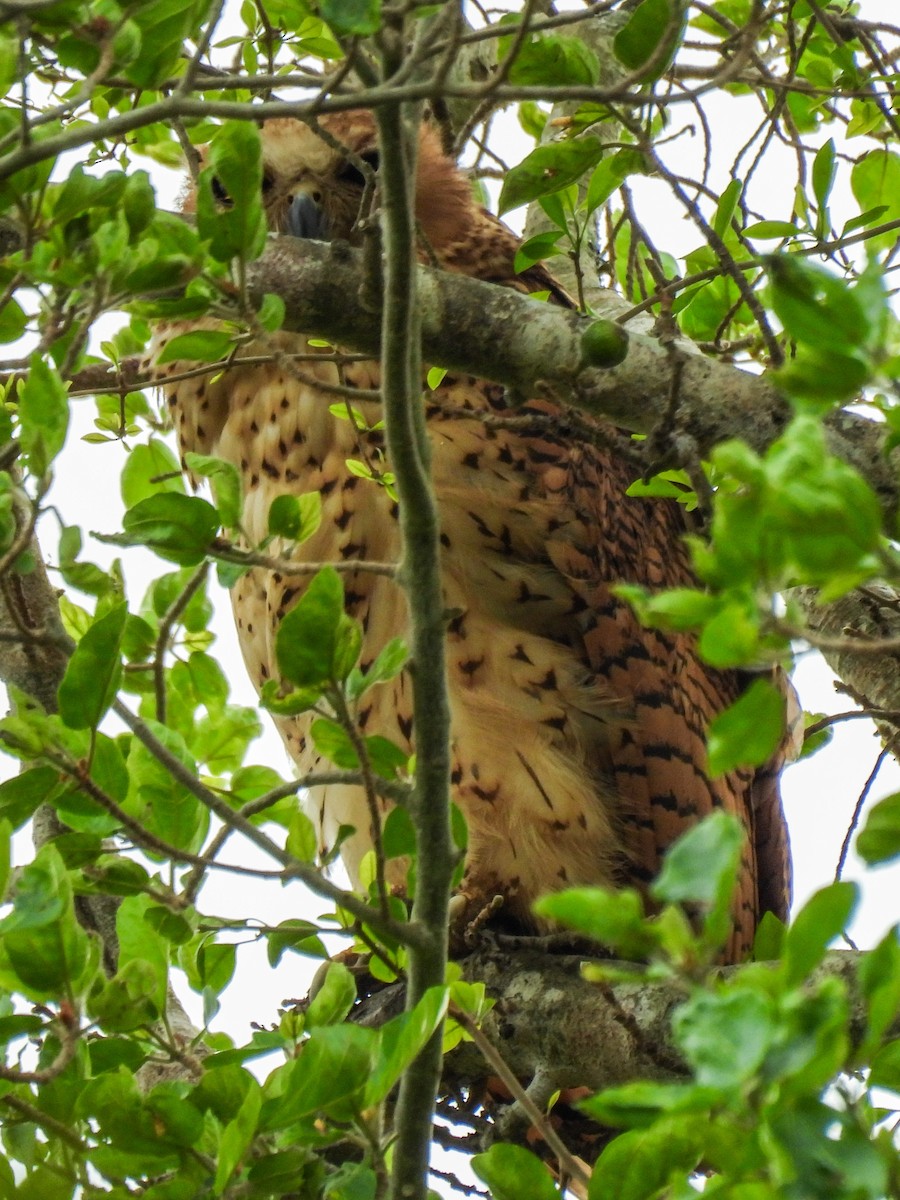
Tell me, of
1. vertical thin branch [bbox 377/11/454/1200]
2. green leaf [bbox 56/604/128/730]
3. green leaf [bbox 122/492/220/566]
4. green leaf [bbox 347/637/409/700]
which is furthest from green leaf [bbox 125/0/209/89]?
green leaf [bbox 347/637/409/700]

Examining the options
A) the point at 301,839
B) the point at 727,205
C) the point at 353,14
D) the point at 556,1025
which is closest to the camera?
the point at 353,14

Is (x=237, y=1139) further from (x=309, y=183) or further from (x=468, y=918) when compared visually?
(x=309, y=183)

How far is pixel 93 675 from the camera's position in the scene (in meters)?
1.90

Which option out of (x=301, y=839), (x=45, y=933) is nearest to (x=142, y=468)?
(x=301, y=839)

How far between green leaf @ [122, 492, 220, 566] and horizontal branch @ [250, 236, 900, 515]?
2.17ft

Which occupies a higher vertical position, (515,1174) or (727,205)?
(727,205)

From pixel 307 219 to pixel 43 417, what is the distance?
8.58 ft

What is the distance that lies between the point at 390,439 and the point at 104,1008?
883 mm

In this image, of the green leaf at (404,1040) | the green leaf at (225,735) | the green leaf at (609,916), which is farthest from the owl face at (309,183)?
the green leaf at (609,916)

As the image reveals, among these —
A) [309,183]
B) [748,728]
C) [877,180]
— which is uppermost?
[309,183]

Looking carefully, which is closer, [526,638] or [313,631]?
[313,631]

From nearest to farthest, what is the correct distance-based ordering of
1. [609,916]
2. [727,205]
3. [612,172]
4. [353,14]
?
[609,916], [353,14], [612,172], [727,205]

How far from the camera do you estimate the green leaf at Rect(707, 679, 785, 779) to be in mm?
1219

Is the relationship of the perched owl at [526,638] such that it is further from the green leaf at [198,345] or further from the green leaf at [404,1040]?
the green leaf at [404,1040]
